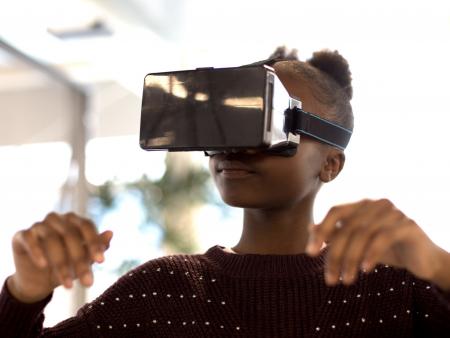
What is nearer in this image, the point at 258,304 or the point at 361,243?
the point at 361,243

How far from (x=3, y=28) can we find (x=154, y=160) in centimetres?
117

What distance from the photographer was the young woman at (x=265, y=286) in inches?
34.0

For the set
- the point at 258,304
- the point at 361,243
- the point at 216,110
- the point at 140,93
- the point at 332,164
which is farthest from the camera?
the point at 140,93

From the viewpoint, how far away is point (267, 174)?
0.93m

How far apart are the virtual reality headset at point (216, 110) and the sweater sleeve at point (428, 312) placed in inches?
10.5

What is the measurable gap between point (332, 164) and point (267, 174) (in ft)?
0.55

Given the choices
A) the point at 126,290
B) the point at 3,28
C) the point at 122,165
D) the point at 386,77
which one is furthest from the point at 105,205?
the point at 126,290

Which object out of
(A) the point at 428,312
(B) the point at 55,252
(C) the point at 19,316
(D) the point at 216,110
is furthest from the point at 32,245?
(A) the point at 428,312

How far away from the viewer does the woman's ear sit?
1.03 m

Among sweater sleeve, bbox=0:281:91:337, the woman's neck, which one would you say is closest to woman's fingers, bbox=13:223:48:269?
sweater sleeve, bbox=0:281:91:337

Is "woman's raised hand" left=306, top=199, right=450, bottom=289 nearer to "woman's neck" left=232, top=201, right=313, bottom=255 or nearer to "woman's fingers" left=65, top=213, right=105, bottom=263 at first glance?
"woman's fingers" left=65, top=213, right=105, bottom=263

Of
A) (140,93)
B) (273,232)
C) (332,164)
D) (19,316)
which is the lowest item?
(19,316)

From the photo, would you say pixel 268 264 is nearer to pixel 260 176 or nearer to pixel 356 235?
pixel 260 176

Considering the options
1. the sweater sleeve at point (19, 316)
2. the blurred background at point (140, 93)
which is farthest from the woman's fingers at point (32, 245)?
the blurred background at point (140, 93)
